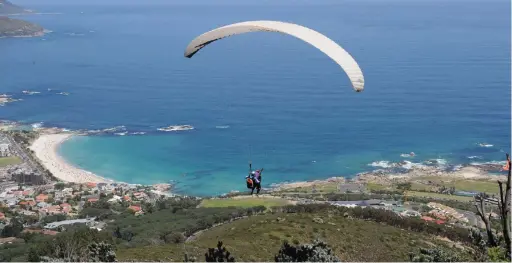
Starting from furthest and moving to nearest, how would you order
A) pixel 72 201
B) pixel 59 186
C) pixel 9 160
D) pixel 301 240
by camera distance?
1. pixel 9 160
2. pixel 59 186
3. pixel 72 201
4. pixel 301 240

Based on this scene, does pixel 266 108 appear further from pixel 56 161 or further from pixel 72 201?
pixel 72 201

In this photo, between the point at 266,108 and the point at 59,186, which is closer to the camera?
the point at 59,186

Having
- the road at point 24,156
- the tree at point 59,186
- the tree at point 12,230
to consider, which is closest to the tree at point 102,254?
the tree at point 12,230

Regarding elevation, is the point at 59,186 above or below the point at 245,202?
above

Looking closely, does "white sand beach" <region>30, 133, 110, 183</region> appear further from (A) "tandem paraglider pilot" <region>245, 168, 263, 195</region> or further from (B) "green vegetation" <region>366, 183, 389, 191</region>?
(A) "tandem paraglider pilot" <region>245, 168, 263, 195</region>

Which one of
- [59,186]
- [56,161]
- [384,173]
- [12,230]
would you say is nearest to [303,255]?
[12,230]

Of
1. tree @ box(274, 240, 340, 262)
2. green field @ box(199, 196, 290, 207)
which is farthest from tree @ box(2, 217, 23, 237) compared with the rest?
tree @ box(274, 240, 340, 262)

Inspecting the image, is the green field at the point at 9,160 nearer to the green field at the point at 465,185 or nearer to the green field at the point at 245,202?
the green field at the point at 245,202
